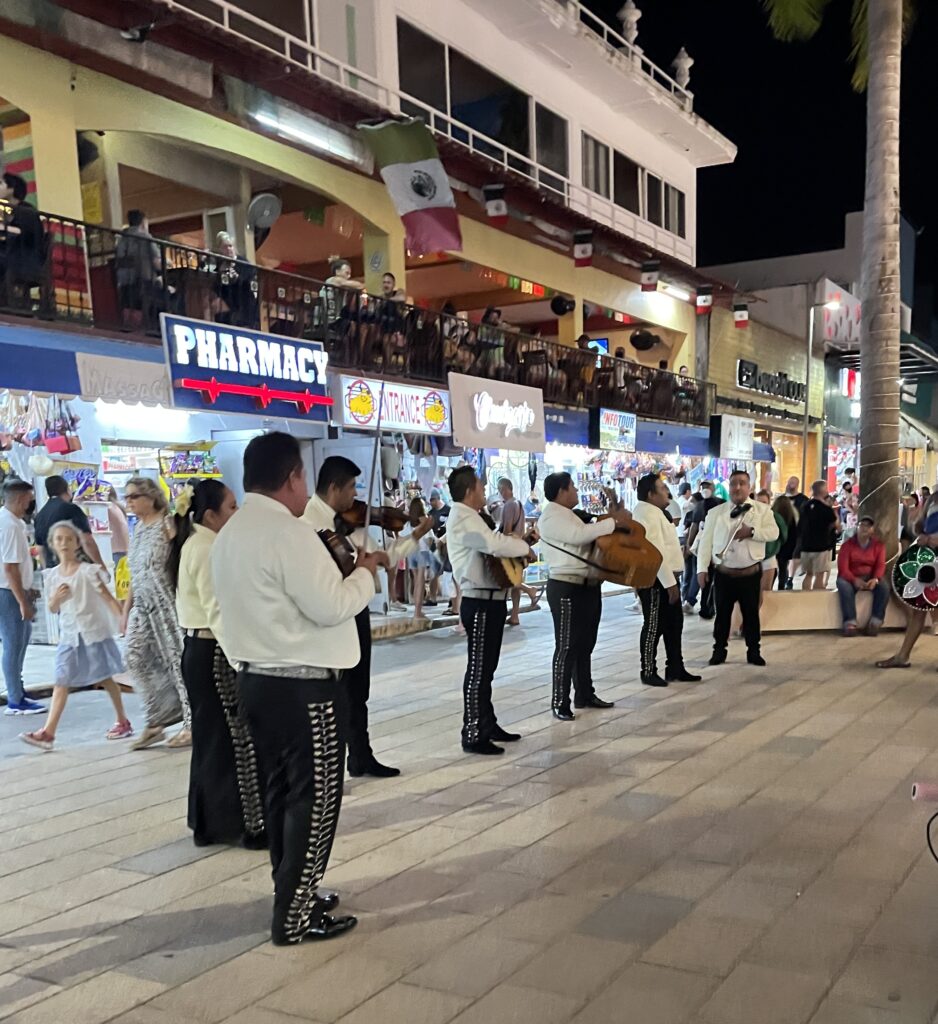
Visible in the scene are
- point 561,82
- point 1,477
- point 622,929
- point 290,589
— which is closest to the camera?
point 290,589

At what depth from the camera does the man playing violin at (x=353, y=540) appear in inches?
196

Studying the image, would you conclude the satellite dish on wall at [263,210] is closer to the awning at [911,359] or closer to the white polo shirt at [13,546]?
the white polo shirt at [13,546]

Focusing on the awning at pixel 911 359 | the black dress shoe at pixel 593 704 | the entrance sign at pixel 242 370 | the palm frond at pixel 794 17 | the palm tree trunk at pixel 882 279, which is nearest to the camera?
the black dress shoe at pixel 593 704

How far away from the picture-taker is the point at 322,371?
418 inches

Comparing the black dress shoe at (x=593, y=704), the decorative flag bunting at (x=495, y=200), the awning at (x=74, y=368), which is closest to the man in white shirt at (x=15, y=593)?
the awning at (x=74, y=368)

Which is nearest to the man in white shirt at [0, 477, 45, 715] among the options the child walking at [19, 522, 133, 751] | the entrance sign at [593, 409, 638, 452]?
the child walking at [19, 522, 133, 751]

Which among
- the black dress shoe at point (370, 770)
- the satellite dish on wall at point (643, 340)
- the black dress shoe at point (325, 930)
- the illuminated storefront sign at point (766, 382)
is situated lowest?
the black dress shoe at point (370, 770)

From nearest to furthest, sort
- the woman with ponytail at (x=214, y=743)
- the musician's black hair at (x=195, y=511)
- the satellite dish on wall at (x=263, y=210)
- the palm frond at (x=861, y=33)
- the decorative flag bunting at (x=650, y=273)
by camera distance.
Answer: the woman with ponytail at (x=214, y=743) → the musician's black hair at (x=195, y=511) → the palm frond at (x=861, y=33) → the satellite dish on wall at (x=263, y=210) → the decorative flag bunting at (x=650, y=273)

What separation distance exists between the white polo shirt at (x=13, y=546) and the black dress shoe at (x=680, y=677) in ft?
17.9

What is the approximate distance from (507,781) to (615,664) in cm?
398

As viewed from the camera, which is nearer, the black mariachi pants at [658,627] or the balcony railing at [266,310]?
the black mariachi pants at [658,627]

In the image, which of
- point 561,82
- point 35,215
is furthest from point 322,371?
point 561,82

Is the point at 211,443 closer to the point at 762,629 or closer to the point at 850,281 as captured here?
the point at 762,629

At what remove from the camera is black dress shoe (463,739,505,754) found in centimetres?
607
